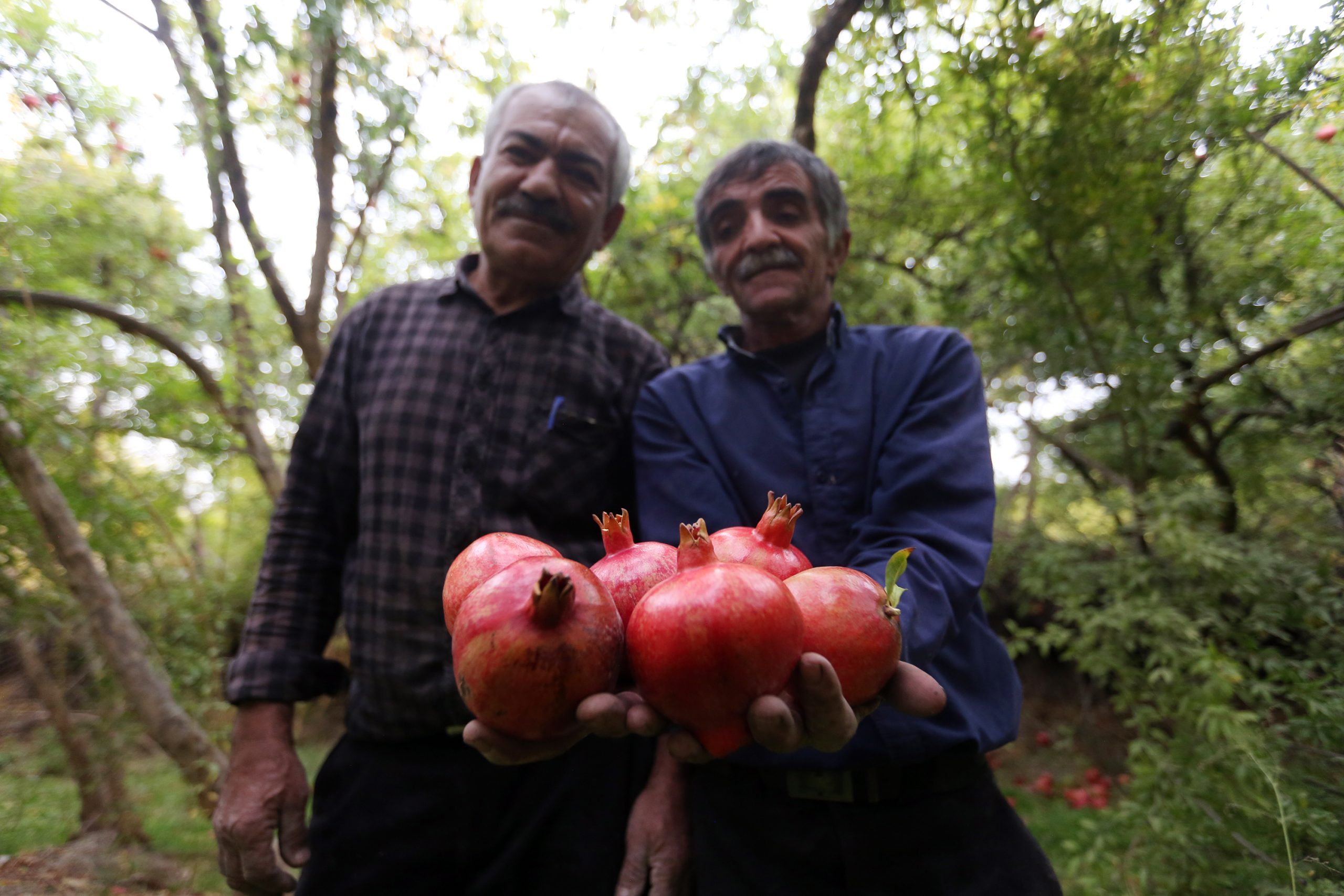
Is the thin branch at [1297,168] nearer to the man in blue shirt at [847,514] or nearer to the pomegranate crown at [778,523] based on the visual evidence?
the man in blue shirt at [847,514]

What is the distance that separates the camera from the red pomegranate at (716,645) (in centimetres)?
90

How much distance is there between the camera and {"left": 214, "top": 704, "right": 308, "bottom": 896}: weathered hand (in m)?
1.87

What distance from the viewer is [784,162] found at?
2137 mm

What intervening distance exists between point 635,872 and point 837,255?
2019mm

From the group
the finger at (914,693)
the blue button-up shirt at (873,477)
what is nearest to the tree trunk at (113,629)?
the blue button-up shirt at (873,477)

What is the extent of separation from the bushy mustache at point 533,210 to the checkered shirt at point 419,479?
227 mm

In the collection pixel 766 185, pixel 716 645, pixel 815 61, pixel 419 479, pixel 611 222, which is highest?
pixel 815 61

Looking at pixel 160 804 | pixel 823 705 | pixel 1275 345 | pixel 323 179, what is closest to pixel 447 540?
pixel 823 705

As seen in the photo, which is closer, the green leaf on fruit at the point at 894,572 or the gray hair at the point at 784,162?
the green leaf on fruit at the point at 894,572

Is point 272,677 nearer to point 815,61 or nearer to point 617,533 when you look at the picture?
point 617,533

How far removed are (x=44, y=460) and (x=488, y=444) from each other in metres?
2.72

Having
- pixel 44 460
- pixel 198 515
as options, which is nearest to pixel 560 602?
pixel 44 460

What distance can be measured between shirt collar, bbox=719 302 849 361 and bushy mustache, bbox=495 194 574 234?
2.14 ft

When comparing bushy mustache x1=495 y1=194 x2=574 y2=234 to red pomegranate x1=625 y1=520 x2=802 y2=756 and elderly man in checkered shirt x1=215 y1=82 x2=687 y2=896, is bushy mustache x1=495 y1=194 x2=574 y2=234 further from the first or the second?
red pomegranate x1=625 y1=520 x2=802 y2=756
